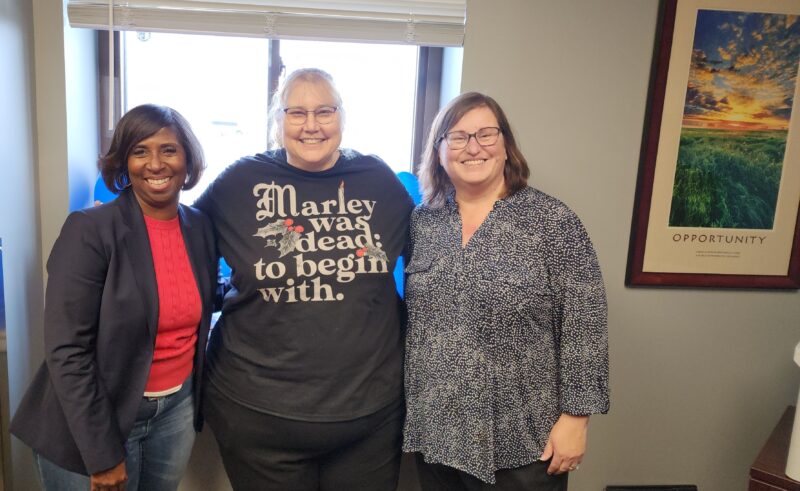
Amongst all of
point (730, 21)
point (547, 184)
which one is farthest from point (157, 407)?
point (730, 21)

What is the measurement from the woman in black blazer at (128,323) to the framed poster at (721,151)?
124cm

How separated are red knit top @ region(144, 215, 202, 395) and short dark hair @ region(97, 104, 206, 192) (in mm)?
108

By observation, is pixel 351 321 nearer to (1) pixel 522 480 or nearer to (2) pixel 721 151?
(1) pixel 522 480

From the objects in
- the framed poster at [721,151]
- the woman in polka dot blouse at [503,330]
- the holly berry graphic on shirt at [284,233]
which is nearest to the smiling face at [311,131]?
the holly berry graphic on shirt at [284,233]

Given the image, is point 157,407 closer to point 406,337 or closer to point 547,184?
point 406,337

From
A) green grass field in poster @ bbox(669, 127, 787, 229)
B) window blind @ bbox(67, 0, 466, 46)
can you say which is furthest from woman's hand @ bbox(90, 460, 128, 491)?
green grass field in poster @ bbox(669, 127, 787, 229)

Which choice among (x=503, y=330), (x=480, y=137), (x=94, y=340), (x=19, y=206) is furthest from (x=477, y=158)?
(x=19, y=206)

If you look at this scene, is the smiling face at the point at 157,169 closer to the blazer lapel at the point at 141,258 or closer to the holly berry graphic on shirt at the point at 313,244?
the blazer lapel at the point at 141,258

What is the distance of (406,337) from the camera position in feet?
4.12

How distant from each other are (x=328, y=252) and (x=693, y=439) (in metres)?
1.37

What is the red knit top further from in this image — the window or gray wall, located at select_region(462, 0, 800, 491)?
gray wall, located at select_region(462, 0, 800, 491)

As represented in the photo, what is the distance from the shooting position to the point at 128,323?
3.56 feet

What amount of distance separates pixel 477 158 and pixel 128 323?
0.78m

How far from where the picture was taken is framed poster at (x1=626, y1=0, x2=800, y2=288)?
5.07 ft
